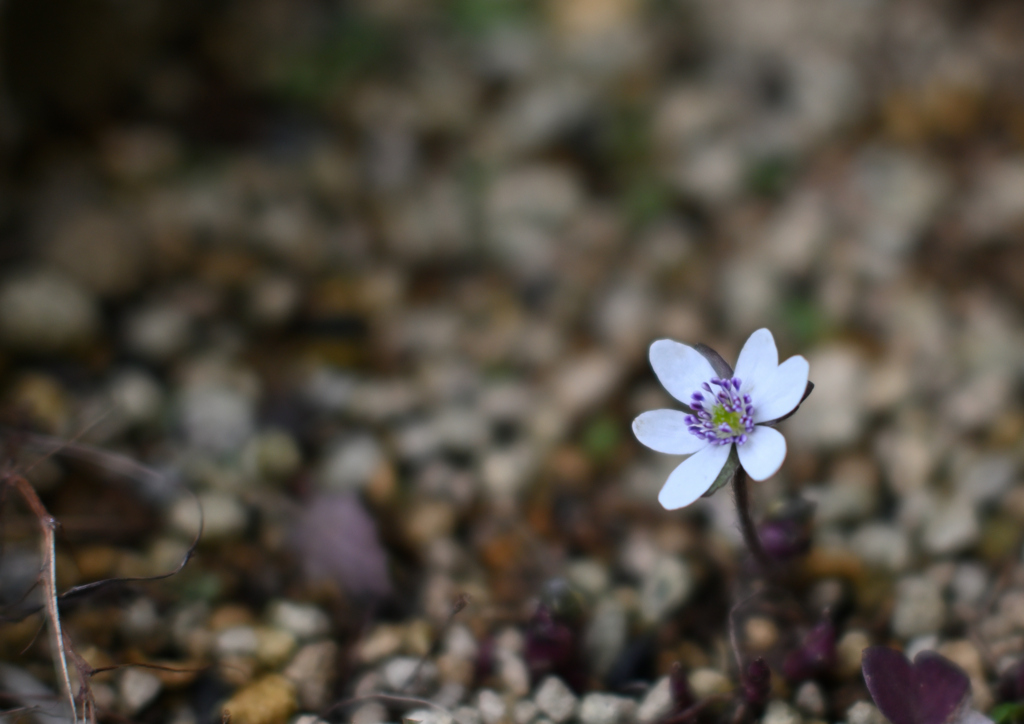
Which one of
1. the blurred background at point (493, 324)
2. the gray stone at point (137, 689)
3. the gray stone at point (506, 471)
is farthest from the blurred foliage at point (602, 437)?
the gray stone at point (137, 689)

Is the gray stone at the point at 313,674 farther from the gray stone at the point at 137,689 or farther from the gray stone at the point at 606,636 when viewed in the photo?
the gray stone at the point at 606,636

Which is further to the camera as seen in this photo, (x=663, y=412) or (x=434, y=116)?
(x=434, y=116)

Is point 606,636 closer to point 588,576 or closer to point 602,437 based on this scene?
point 588,576

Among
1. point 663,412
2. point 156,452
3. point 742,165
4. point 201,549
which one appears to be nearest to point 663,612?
point 663,412

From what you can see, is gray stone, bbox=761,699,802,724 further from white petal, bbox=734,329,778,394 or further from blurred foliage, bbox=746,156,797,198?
blurred foliage, bbox=746,156,797,198

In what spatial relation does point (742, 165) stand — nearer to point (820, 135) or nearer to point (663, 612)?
point (820, 135)

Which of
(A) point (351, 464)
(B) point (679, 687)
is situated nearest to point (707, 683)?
(B) point (679, 687)
